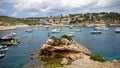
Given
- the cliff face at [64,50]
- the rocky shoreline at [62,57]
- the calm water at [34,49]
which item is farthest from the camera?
the calm water at [34,49]

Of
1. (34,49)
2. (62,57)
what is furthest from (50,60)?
(34,49)

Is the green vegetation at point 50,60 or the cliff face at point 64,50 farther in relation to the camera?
the cliff face at point 64,50

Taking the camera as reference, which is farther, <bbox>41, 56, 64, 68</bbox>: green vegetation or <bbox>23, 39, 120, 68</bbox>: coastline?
<bbox>41, 56, 64, 68</bbox>: green vegetation

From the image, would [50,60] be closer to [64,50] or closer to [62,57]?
[62,57]

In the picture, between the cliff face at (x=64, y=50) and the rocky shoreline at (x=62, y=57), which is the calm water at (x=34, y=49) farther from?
the cliff face at (x=64, y=50)

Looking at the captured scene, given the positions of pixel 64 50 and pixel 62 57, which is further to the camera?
pixel 64 50

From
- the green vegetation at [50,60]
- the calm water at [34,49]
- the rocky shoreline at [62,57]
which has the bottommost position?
the calm water at [34,49]

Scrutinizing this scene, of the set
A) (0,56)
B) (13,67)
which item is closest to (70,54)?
(13,67)

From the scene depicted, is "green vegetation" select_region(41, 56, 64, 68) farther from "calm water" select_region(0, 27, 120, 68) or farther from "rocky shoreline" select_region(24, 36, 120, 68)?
"calm water" select_region(0, 27, 120, 68)

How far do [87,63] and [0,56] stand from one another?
3450cm

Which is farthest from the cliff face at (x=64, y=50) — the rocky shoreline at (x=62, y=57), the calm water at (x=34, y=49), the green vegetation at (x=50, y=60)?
the calm water at (x=34, y=49)

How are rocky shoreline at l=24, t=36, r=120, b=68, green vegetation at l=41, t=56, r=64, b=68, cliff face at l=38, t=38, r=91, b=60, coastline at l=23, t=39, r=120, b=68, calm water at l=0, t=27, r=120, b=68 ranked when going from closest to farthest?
coastline at l=23, t=39, r=120, b=68 < rocky shoreline at l=24, t=36, r=120, b=68 < green vegetation at l=41, t=56, r=64, b=68 < cliff face at l=38, t=38, r=91, b=60 < calm water at l=0, t=27, r=120, b=68

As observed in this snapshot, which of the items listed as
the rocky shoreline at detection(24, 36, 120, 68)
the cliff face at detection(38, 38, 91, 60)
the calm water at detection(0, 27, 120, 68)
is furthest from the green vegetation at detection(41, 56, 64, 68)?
the calm water at detection(0, 27, 120, 68)

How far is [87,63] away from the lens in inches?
1980
